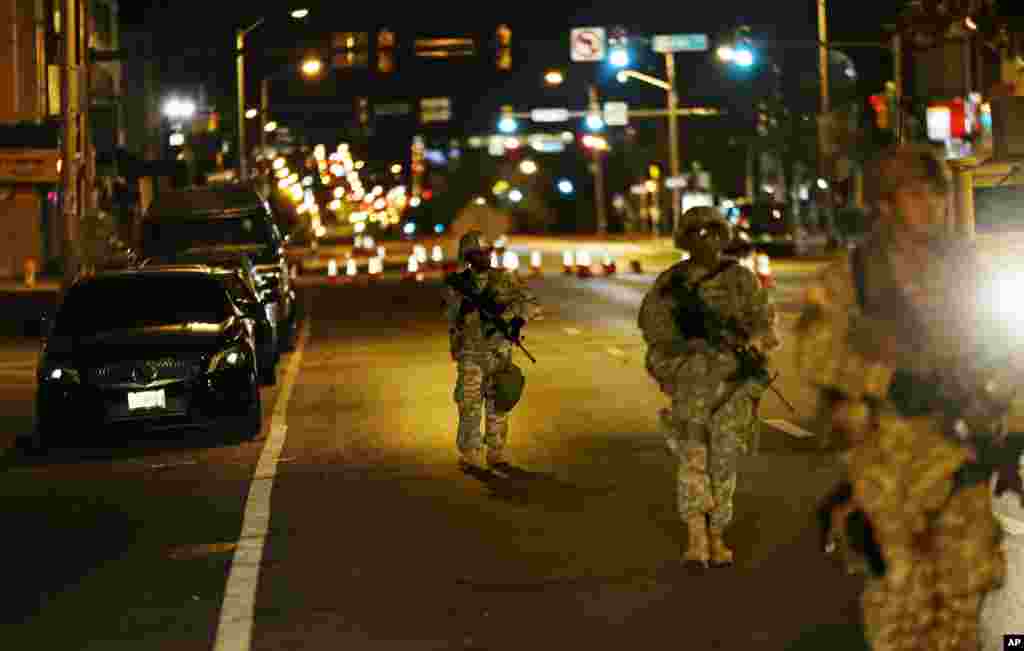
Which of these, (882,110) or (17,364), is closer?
(17,364)

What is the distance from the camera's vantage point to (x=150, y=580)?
30.4ft

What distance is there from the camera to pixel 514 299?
12.4 metres

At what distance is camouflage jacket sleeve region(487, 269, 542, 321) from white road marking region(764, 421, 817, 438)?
294 centimetres

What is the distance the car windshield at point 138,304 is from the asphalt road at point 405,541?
105cm

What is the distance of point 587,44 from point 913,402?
156 ft

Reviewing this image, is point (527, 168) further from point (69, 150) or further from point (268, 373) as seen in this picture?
point (268, 373)

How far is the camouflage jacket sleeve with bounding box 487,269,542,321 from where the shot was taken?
40.6 feet

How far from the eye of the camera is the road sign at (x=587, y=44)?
51.8 m

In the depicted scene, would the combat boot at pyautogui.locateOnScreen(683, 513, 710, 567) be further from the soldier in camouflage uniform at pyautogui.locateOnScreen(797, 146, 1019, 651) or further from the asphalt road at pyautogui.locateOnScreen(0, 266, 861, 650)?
the soldier in camouflage uniform at pyautogui.locateOnScreen(797, 146, 1019, 651)

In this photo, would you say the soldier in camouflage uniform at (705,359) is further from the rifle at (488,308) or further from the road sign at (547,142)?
the road sign at (547,142)

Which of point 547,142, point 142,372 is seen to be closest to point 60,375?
point 142,372

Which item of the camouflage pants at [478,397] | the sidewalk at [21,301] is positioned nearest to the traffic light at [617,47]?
the sidewalk at [21,301]

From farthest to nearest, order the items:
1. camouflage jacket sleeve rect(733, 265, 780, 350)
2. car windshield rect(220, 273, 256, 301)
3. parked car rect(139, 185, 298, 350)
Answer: parked car rect(139, 185, 298, 350)
car windshield rect(220, 273, 256, 301)
camouflage jacket sleeve rect(733, 265, 780, 350)

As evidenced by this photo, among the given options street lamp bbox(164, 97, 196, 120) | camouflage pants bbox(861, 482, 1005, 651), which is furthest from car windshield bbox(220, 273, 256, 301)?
street lamp bbox(164, 97, 196, 120)
